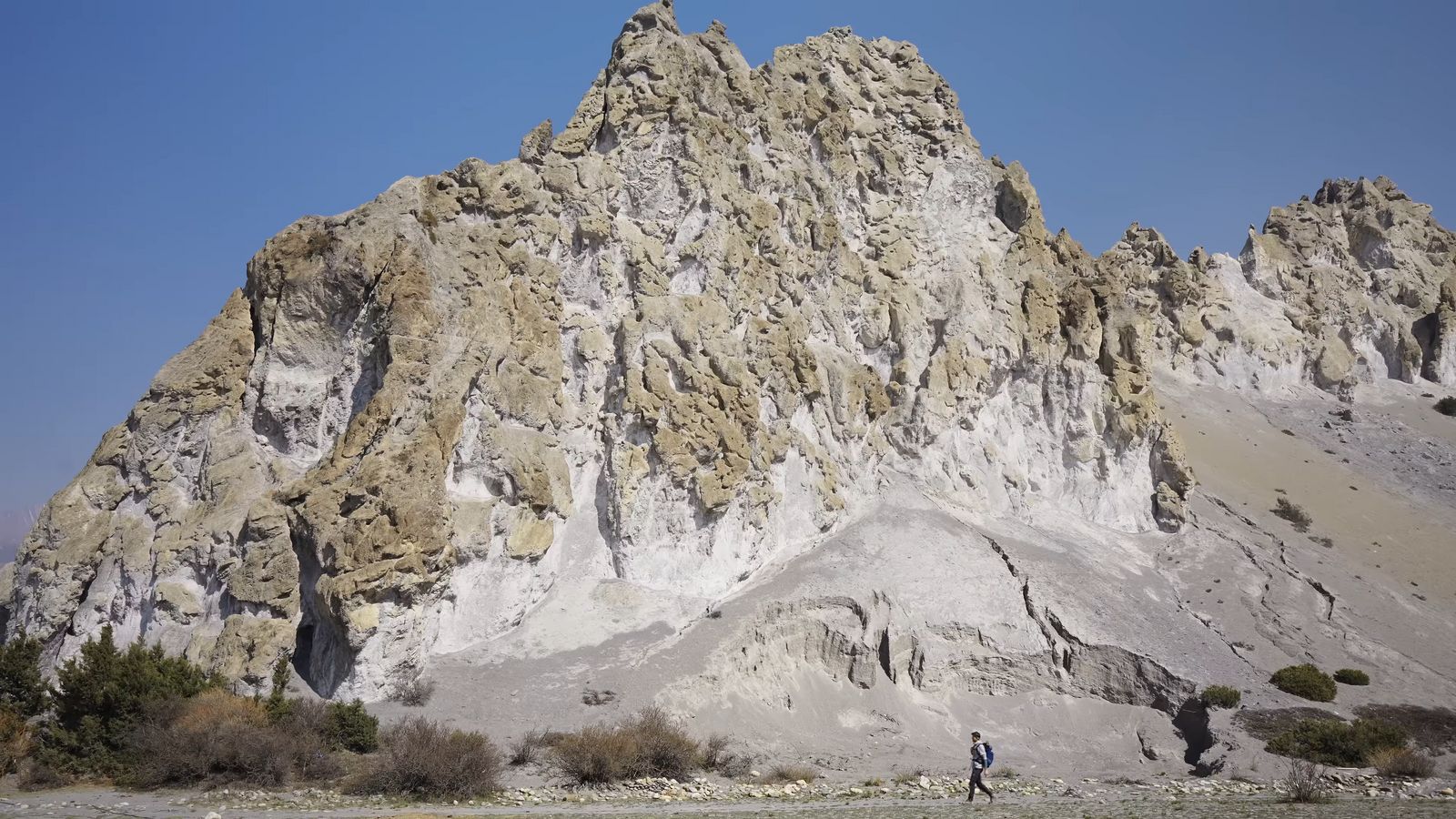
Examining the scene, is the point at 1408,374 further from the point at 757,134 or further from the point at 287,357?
the point at 287,357

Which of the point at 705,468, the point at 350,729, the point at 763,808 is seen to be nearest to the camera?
the point at 763,808

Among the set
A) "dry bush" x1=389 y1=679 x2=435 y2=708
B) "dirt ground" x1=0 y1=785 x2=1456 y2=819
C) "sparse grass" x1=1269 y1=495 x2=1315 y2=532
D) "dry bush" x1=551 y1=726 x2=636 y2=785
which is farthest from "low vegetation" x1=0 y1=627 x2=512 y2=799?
"sparse grass" x1=1269 y1=495 x2=1315 y2=532

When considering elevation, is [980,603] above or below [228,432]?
below

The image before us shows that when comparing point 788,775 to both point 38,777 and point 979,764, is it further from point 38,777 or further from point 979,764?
point 38,777

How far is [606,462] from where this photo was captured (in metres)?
29.6

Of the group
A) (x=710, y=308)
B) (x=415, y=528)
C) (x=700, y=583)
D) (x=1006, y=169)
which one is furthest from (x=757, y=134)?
(x=415, y=528)

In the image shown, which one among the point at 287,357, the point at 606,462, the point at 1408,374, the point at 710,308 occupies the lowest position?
the point at 606,462

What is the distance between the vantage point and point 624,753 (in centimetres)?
2064

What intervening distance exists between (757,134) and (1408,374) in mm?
46192

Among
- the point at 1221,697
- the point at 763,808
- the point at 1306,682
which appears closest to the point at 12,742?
the point at 763,808

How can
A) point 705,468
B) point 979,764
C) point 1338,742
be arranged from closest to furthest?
point 979,764
point 1338,742
point 705,468

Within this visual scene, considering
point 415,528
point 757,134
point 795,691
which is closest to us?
point 415,528

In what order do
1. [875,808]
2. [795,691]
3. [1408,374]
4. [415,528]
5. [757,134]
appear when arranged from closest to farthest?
[875,808] → [415,528] → [795,691] → [757,134] → [1408,374]

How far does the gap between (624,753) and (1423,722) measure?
2260cm
